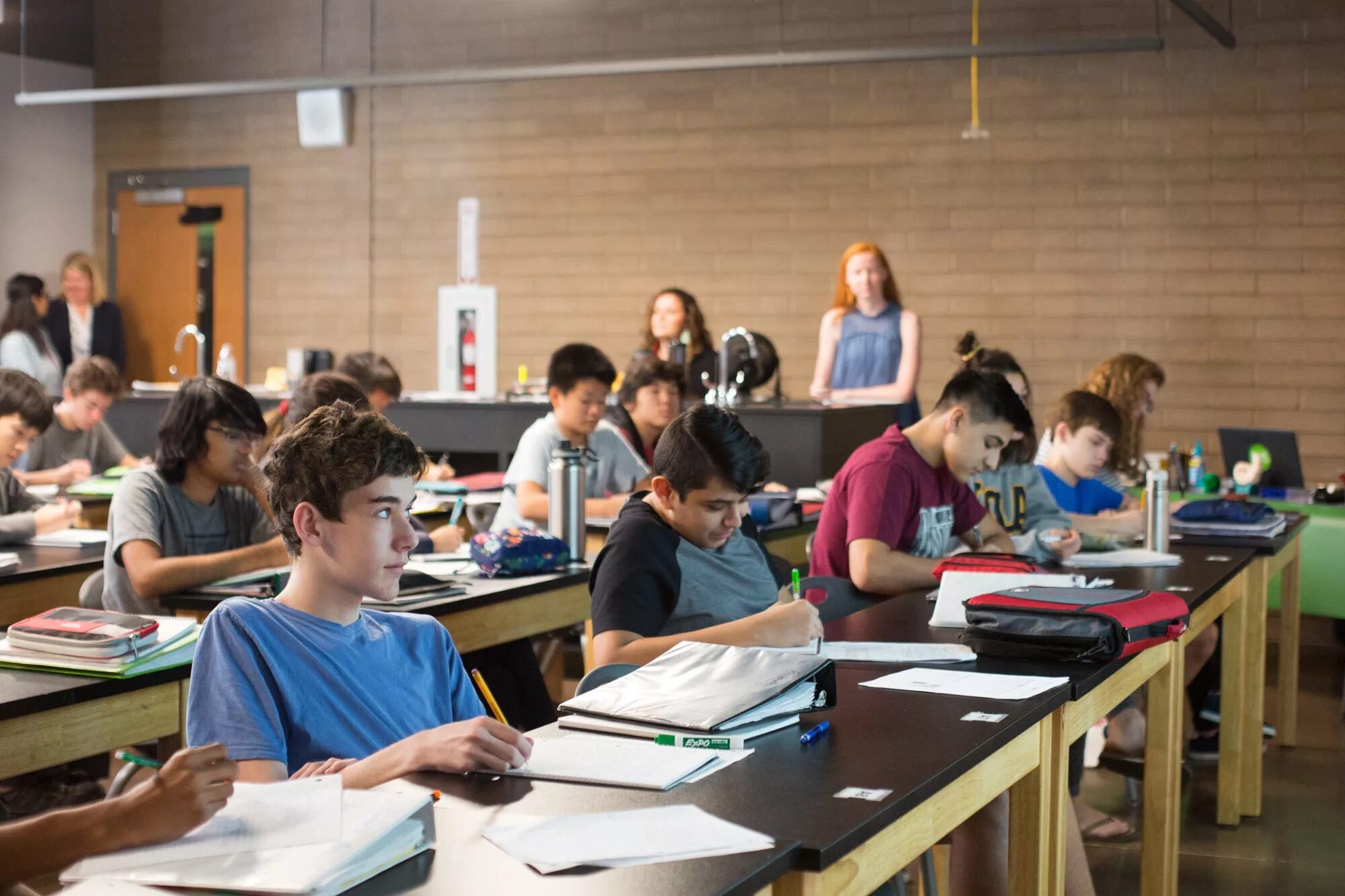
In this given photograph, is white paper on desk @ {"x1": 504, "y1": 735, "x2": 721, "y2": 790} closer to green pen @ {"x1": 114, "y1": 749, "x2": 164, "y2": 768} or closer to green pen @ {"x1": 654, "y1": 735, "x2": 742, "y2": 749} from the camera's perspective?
green pen @ {"x1": 654, "y1": 735, "x2": 742, "y2": 749}

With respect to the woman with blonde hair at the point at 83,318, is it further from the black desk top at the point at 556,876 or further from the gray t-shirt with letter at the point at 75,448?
the black desk top at the point at 556,876

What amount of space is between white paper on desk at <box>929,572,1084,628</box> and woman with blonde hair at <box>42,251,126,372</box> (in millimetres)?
7474

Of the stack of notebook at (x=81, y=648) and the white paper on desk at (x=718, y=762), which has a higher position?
the white paper on desk at (x=718, y=762)

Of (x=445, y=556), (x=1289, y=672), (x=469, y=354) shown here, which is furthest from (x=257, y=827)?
(x=469, y=354)

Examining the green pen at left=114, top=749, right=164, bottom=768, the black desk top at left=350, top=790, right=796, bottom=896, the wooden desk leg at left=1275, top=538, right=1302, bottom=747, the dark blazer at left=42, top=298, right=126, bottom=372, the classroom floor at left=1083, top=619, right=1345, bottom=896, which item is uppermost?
the dark blazer at left=42, top=298, right=126, bottom=372

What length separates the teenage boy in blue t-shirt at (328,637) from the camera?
5.91 feet

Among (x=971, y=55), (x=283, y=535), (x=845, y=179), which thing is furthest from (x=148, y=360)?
(x=283, y=535)

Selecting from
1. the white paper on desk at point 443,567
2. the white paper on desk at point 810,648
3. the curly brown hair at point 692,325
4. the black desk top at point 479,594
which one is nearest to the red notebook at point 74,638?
the black desk top at point 479,594

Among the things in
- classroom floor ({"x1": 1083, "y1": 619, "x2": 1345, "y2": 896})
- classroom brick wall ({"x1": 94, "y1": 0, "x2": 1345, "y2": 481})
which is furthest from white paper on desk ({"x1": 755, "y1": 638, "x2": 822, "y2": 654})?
classroom brick wall ({"x1": 94, "y1": 0, "x2": 1345, "y2": 481})

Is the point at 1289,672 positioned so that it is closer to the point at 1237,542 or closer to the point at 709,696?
the point at 1237,542

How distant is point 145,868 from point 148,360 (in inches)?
353

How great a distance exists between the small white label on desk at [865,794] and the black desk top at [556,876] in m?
0.21

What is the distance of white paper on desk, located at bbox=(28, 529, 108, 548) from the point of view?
395 cm

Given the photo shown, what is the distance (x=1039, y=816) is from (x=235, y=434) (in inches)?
77.9
